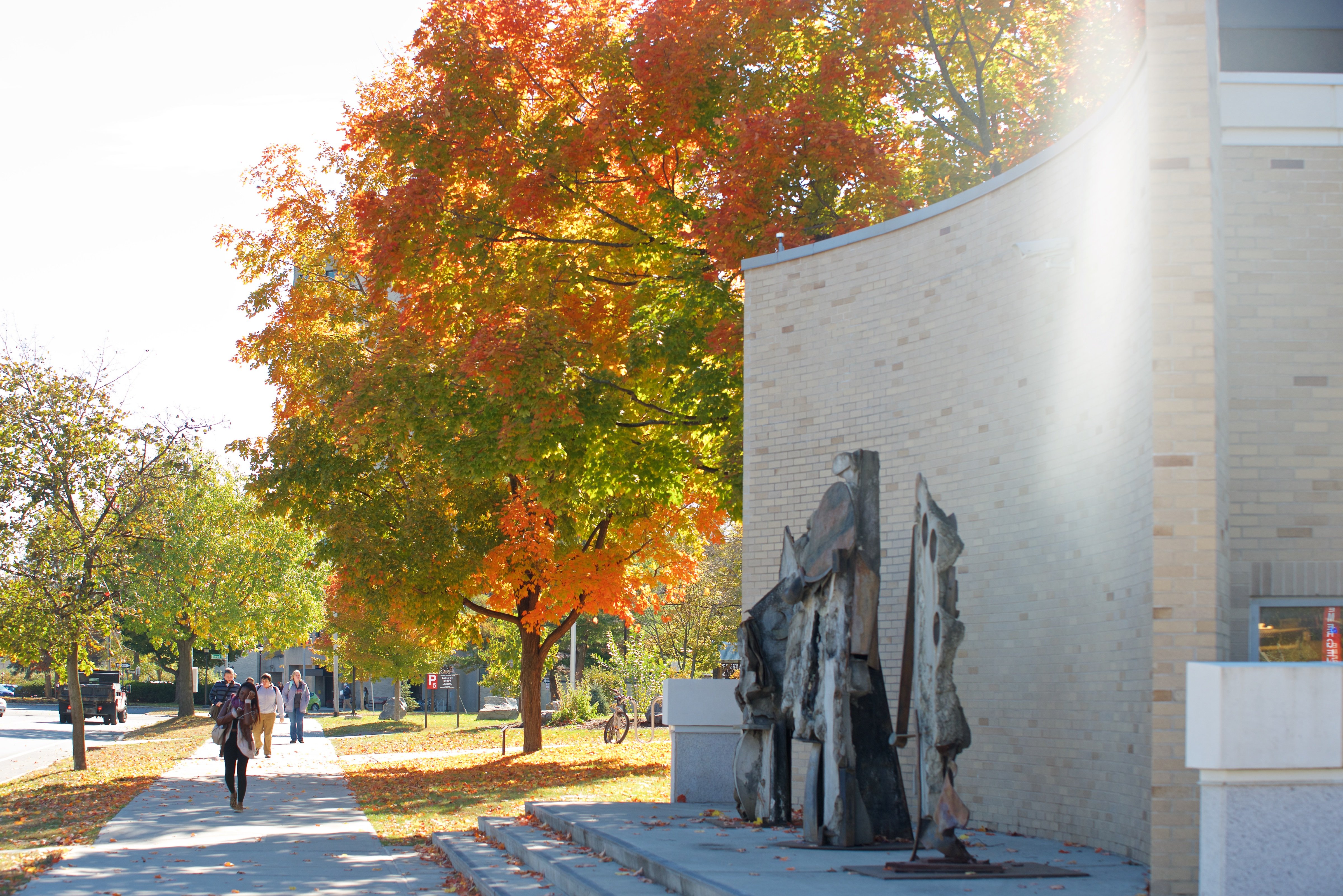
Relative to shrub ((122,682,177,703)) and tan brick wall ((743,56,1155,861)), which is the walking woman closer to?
tan brick wall ((743,56,1155,861))

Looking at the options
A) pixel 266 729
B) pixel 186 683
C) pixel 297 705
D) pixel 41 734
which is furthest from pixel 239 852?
pixel 186 683

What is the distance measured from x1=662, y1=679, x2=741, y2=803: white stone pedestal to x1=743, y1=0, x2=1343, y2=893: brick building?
174cm

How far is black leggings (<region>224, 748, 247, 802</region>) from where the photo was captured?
15047 millimetres

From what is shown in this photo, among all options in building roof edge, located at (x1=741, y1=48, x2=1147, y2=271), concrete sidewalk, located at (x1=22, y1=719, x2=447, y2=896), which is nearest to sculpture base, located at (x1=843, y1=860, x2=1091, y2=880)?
concrete sidewalk, located at (x1=22, y1=719, x2=447, y2=896)

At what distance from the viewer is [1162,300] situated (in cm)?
729

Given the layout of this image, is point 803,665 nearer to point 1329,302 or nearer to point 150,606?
point 1329,302

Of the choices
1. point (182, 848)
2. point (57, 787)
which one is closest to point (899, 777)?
point (182, 848)

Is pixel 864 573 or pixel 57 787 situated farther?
pixel 57 787

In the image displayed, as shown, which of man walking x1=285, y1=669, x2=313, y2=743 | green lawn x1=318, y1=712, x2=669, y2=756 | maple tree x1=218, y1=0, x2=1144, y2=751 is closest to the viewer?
maple tree x1=218, y1=0, x2=1144, y2=751

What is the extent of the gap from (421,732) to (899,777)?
2714cm

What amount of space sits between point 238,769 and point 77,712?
816 centimetres

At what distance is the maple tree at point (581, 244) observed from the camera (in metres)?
16.6

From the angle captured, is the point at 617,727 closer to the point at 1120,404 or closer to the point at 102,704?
the point at 1120,404

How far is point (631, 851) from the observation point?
935cm
